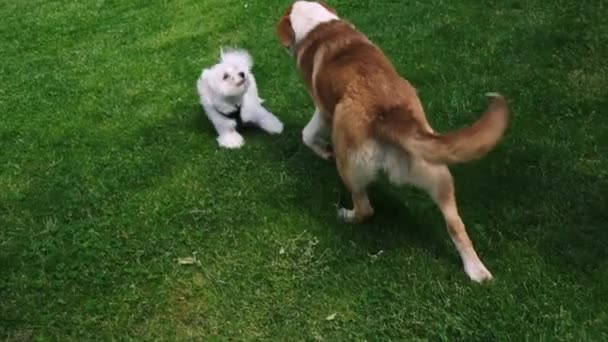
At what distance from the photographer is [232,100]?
485 centimetres

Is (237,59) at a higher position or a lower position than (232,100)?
higher

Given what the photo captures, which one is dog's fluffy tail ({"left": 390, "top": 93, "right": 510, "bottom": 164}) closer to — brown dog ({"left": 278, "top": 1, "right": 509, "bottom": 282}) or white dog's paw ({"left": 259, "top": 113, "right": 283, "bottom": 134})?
brown dog ({"left": 278, "top": 1, "right": 509, "bottom": 282})

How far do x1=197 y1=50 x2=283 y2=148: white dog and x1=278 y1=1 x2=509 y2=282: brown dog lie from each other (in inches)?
24.9

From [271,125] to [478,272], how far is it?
1993mm

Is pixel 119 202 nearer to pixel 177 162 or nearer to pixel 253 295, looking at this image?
pixel 177 162

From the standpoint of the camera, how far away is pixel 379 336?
3303 mm

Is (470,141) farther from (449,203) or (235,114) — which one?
(235,114)

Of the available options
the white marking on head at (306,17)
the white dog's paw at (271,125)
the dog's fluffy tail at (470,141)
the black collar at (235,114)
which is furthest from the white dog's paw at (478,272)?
the black collar at (235,114)

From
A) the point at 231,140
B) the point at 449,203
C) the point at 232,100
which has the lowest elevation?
the point at 231,140

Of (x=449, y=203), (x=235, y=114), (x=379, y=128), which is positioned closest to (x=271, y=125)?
(x=235, y=114)

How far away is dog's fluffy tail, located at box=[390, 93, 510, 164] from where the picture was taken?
311 centimetres

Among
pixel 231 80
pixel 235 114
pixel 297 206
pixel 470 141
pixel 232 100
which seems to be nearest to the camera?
A: pixel 470 141

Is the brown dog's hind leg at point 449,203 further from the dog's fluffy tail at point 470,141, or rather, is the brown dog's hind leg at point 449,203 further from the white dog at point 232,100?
the white dog at point 232,100

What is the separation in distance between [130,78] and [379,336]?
368 centimetres
